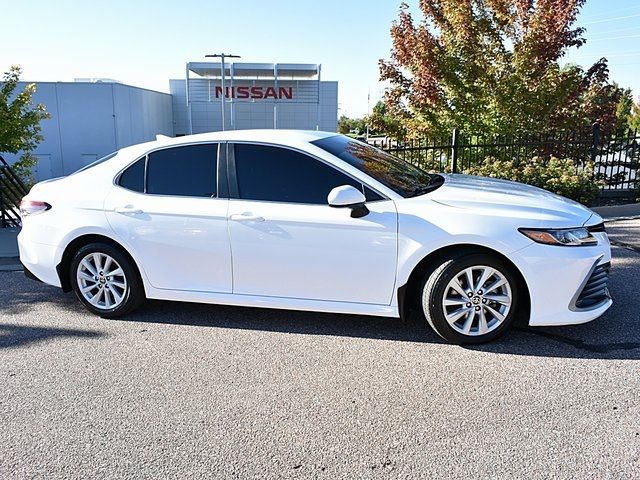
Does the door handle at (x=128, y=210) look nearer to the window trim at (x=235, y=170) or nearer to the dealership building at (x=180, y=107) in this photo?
the window trim at (x=235, y=170)

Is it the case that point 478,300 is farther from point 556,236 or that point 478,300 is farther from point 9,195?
point 9,195

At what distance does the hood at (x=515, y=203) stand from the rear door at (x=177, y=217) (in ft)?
5.74

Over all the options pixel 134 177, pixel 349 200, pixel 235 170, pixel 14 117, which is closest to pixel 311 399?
pixel 349 200

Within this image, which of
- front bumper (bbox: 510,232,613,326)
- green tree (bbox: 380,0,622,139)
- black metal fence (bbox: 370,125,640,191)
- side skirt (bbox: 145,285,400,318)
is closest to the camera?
front bumper (bbox: 510,232,613,326)

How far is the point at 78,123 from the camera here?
2245cm

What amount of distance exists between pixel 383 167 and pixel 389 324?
1329 millimetres

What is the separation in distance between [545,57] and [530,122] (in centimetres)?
144

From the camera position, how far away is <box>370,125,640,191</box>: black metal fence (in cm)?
1014

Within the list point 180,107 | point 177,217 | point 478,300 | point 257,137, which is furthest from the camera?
point 180,107

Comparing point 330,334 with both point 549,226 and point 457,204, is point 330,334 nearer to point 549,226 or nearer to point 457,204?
point 457,204

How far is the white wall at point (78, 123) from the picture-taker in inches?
874

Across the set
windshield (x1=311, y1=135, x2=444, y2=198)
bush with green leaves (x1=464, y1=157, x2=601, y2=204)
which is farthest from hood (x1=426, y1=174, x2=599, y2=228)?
bush with green leaves (x1=464, y1=157, x2=601, y2=204)

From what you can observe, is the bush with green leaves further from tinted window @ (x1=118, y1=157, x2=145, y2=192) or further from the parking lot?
tinted window @ (x1=118, y1=157, x2=145, y2=192)

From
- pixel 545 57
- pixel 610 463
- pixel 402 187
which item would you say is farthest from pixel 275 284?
pixel 545 57
